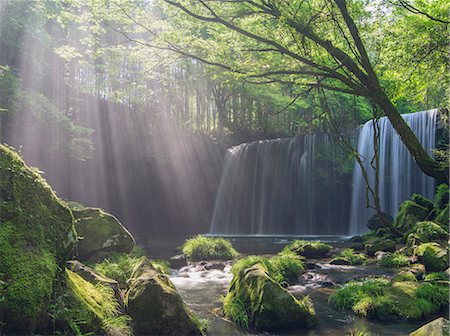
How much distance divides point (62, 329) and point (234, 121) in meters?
31.3

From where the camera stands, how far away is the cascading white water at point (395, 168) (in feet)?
58.0

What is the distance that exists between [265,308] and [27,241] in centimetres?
333

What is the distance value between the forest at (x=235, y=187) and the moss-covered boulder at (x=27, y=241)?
16mm

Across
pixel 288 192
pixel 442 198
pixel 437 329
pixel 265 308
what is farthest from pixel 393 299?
pixel 288 192

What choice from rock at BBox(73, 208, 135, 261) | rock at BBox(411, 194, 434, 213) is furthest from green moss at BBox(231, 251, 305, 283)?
rock at BBox(411, 194, 434, 213)

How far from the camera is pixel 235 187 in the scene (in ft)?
88.9

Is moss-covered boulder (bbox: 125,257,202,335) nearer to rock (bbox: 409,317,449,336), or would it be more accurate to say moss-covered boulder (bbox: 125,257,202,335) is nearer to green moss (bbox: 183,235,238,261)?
rock (bbox: 409,317,449,336)

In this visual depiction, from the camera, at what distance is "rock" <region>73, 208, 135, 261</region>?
8.89 metres

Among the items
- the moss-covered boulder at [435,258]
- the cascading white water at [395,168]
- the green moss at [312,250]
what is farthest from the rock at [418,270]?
the cascading white water at [395,168]

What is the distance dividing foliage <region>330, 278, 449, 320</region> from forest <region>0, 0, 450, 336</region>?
32mm

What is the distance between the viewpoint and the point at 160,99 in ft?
109

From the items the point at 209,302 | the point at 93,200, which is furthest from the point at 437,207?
the point at 93,200

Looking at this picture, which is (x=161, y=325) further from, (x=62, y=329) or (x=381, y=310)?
(x=381, y=310)

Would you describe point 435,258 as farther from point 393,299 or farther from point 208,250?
point 208,250
